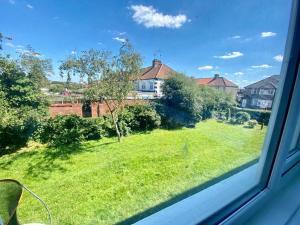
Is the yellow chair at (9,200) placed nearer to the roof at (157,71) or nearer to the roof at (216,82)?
the roof at (157,71)

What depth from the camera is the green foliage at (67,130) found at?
646mm

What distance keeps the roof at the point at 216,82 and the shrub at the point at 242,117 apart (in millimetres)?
229

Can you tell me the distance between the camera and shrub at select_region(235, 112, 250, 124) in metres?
1.33

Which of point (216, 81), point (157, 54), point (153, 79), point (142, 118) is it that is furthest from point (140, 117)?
point (216, 81)

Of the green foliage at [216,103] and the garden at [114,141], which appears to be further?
the green foliage at [216,103]

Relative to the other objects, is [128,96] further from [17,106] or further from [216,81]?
[17,106]

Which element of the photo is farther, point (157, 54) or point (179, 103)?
point (179, 103)

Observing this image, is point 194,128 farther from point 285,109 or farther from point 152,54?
point 285,109

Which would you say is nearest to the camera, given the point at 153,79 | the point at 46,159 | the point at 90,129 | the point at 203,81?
the point at 46,159

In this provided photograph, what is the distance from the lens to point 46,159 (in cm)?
78

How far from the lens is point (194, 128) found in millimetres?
1467

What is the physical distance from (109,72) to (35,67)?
629mm

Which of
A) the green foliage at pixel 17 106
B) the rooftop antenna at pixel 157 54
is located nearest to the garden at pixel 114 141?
the green foliage at pixel 17 106

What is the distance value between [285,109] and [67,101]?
71 centimetres
